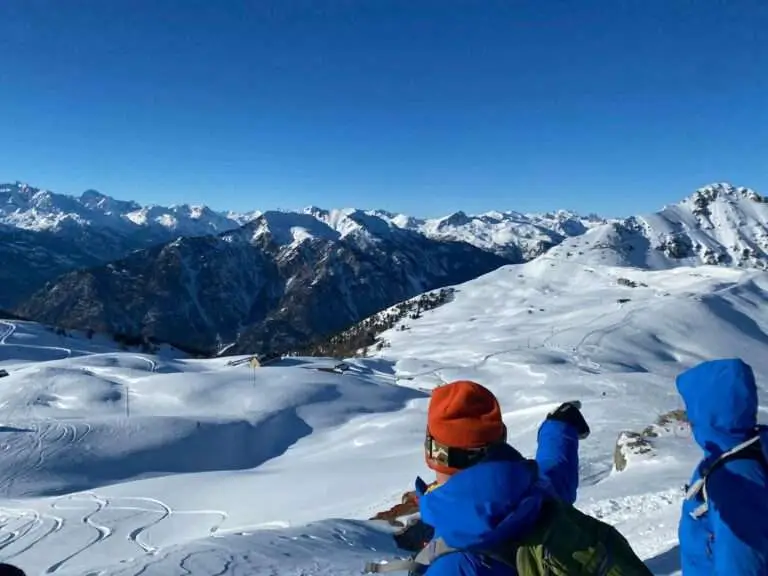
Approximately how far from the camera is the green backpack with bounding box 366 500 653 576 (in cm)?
240

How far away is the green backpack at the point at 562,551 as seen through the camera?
2402 millimetres

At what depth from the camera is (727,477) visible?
3184mm

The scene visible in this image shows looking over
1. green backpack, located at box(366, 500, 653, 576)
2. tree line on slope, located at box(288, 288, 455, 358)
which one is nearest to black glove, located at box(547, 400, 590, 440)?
green backpack, located at box(366, 500, 653, 576)

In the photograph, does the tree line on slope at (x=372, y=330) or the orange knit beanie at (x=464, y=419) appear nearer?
the orange knit beanie at (x=464, y=419)

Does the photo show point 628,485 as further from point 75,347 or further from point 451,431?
point 75,347

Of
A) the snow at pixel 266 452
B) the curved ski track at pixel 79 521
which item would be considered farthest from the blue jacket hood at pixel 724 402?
the curved ski track at pixel 79 521

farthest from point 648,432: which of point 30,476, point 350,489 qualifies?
point 30,476

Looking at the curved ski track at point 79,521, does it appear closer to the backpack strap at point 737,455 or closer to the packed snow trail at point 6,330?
the backpack strap at point 737,455

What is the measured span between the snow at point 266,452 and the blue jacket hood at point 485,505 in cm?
797

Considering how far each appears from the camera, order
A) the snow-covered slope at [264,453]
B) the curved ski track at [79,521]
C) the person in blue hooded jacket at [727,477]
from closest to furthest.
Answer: the person in blue hooded jacket at [727,477] → the snow-covered slope at [264,453] → the curved ski track at [79,521]

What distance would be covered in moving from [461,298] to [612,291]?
37941 mm

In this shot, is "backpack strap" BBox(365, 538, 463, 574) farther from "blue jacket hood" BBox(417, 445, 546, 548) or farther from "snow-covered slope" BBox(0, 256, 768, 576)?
"snow-covered slope" BBox(0, 256, 768, 576)

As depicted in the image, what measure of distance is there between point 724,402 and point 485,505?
1.71 metres

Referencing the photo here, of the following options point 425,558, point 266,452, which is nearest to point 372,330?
point 266,452
